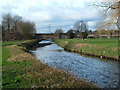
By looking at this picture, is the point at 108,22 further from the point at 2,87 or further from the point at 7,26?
the point at 7,26

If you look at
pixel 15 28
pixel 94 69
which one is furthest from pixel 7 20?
pixel 94 69

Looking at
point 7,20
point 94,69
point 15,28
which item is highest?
point 7,20

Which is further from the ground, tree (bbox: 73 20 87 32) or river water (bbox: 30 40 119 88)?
tree (bbox: 73 20 87 32)

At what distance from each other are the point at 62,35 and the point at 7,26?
4537 cm

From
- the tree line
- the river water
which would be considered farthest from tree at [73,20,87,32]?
the river water

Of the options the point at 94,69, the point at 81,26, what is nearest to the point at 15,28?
the point at 81,26

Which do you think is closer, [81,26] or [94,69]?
[94,69]

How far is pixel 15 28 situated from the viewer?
9338 cm

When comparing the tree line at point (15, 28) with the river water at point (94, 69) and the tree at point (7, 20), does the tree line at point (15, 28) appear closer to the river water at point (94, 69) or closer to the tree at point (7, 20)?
the tree at point (7, 20)

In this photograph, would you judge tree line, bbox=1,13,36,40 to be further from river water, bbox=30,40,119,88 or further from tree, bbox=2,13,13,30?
river water, bbox=30,40,119,88

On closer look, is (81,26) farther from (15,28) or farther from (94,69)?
(94,69)

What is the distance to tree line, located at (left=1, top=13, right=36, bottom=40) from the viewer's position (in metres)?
79.1

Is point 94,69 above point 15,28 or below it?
below

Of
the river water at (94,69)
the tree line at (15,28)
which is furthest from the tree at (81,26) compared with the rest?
the river water at (94,69)
